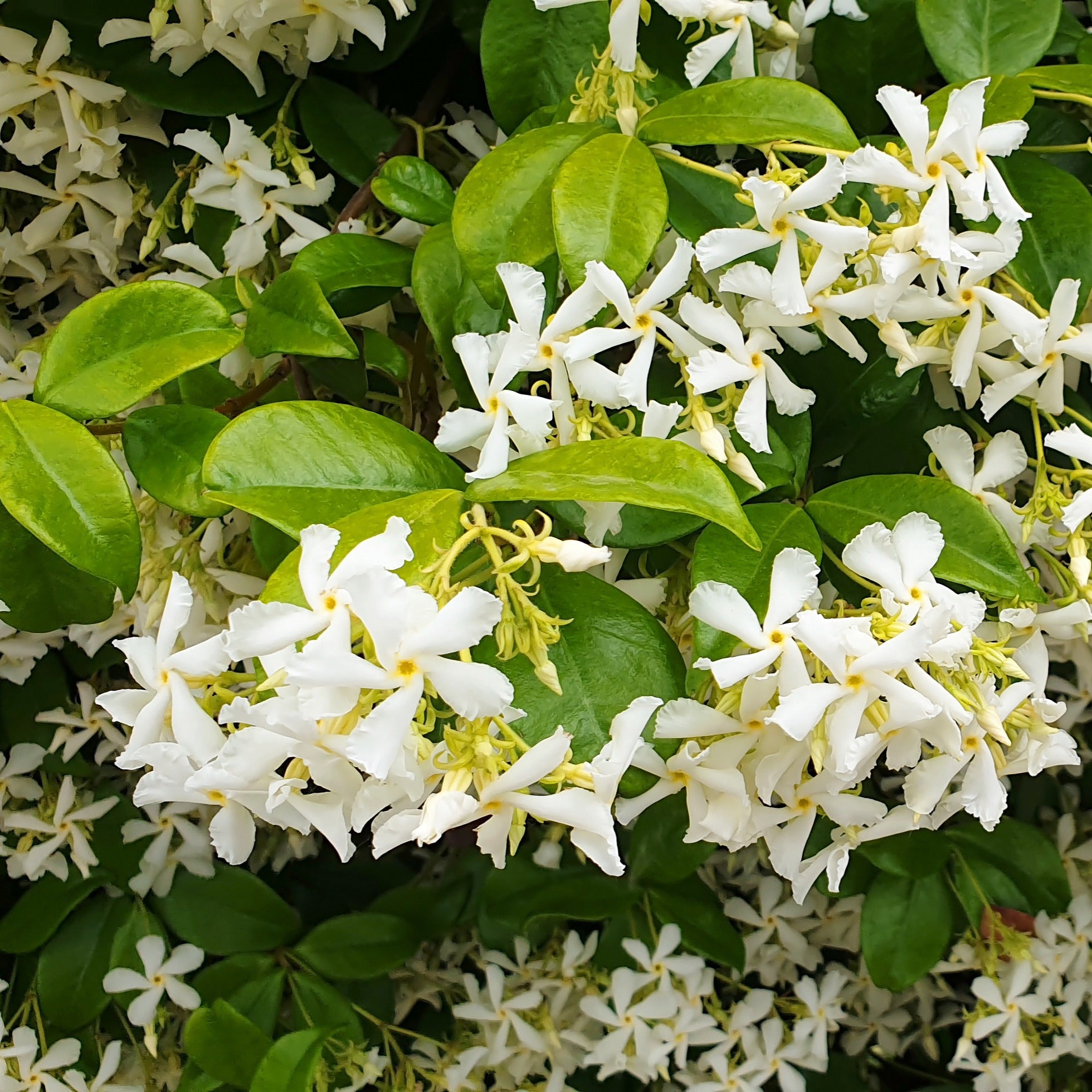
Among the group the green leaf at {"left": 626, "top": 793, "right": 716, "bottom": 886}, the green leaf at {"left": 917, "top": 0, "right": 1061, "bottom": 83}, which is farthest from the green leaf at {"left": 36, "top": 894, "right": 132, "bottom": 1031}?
the green leaf at {"left": 917, "top": 0, "right": 1061, "bottom": 83}

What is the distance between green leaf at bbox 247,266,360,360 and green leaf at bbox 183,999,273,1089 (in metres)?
0.51

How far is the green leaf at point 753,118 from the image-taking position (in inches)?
19.9

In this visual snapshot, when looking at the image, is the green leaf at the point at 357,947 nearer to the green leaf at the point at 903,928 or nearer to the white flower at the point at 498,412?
the green leaf at the point at 903,928

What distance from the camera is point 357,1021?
2.97 ft

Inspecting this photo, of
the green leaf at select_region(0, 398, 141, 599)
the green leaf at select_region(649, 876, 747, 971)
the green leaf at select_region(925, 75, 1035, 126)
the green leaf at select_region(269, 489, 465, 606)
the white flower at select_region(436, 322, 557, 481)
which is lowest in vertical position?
the green leaf at select_region(649, 876, 747, 971)

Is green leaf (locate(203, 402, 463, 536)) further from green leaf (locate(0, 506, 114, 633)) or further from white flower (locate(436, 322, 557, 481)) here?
green leaf (locate(0, 506, 114, 633))

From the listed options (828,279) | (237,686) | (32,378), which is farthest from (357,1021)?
(828,279)

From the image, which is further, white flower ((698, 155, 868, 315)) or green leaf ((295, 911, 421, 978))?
green leaf ((295, 911, 421, 978))

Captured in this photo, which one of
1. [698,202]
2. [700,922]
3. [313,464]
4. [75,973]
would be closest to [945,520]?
[698,202]

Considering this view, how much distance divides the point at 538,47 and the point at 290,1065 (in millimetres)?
706

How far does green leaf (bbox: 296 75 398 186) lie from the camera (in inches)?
29.4

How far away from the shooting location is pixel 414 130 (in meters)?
0.77

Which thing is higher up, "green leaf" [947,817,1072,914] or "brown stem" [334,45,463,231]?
"brown stem" [334,45,463,231]

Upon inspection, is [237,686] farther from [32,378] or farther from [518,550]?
[32,378]
